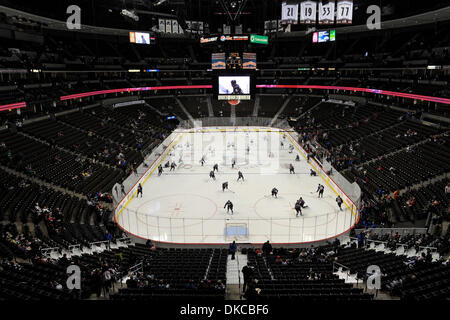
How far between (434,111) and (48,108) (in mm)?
39416

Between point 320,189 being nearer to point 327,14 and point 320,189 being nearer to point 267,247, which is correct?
point 267,247

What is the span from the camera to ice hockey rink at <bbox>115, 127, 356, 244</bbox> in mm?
16047

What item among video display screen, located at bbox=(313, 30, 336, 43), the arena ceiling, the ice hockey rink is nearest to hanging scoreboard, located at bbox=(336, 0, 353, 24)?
the arena ceiling

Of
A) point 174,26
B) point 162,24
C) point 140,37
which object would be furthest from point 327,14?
point 162,24

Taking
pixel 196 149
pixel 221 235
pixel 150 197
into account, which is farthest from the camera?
pixel 196 149

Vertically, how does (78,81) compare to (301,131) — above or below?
above

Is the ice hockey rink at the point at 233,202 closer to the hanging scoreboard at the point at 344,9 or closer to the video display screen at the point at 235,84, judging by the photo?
the video display screen at the point at 235,84

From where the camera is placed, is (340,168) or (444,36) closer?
(340,168)

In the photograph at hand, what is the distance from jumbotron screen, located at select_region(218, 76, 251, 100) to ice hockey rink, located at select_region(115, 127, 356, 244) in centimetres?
613

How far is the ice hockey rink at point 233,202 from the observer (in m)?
16.0

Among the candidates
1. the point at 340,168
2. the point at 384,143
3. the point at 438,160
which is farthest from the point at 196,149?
the point at 438,160

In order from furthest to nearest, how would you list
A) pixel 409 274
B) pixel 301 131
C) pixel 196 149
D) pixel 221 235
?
1. pixel 301 131
2. pixel 196 149
3. pixel 221 235
4. pixel 409 274
